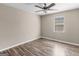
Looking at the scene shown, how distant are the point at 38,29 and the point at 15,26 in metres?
2.39

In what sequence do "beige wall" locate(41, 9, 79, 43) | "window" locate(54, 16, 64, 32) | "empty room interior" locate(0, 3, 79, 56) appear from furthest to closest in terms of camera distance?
"window" locate(54, 16, 64, 32), "beige wall" locate(41, 9, 79, 43), "empty room interior" locate(0, 3, 79, 56)

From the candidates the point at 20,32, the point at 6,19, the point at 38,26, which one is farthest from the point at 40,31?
the point at 6,19

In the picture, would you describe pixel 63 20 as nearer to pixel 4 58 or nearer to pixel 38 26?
pixel 38 26

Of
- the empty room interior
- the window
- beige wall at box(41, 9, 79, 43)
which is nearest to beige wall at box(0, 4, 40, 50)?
the empty room interior

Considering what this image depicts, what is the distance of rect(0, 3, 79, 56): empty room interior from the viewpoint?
3.10 meters

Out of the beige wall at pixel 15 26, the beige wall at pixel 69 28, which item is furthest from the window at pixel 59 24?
the beige wall at pixel 15 26

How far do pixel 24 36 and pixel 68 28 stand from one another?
2581 millimetres

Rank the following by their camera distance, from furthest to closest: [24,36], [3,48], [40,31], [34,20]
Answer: [40,31], [34,20], [24,36], [3,48]

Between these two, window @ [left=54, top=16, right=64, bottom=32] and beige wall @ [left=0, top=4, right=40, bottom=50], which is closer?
beige wall @ [left=0, top=4, right=40, bottom=50]

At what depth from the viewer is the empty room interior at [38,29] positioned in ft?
10.2

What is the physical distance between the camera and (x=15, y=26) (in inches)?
148

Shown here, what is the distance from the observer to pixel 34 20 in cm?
536

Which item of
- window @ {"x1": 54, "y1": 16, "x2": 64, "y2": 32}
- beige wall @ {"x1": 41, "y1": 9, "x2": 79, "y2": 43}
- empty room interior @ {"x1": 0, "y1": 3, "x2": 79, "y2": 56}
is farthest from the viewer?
window @ {"x1": 54, "y1": 16, "x2": 64, "y2": 32}

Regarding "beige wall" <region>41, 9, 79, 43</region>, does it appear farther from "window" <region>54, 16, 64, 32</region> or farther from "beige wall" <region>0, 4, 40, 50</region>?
"beige wall" <region>0, 4, 40, 50</region>
